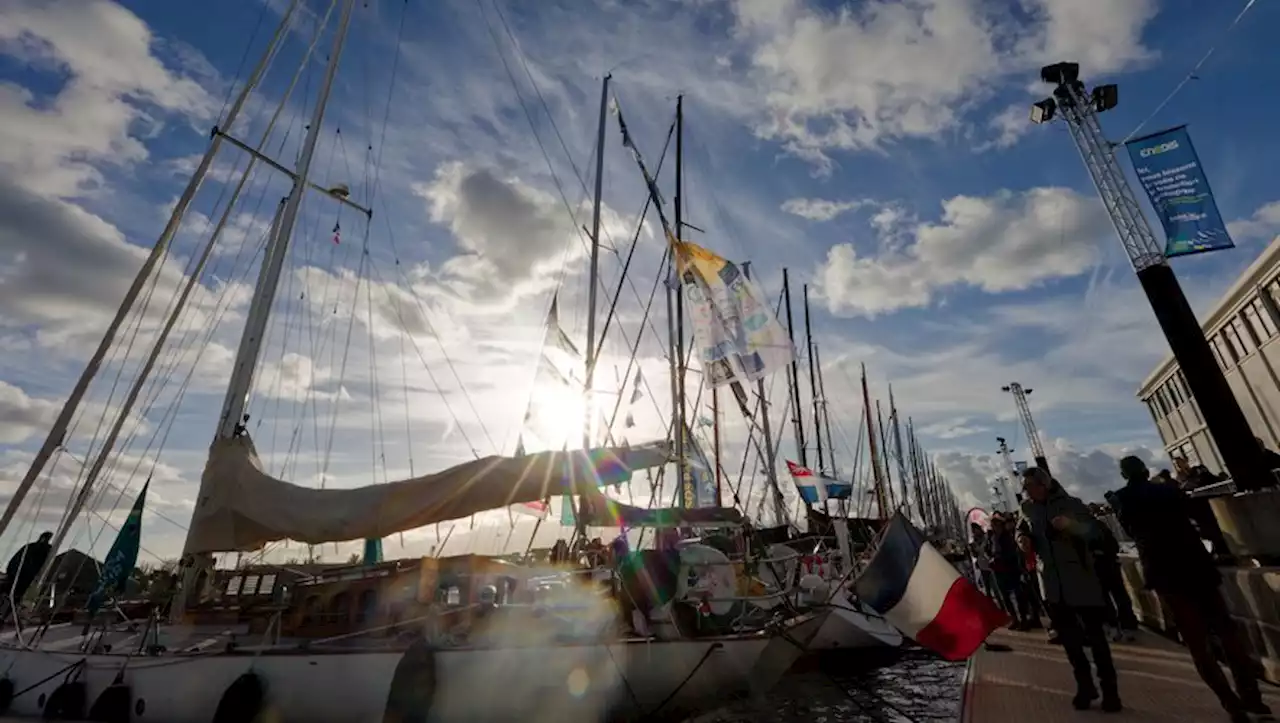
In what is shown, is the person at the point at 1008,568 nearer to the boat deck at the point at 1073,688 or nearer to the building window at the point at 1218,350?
the boat deck at the point at 1073,688

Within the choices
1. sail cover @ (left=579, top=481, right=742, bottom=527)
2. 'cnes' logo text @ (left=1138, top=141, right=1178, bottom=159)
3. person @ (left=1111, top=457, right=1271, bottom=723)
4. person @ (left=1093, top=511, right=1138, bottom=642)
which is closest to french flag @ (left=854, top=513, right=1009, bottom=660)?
person @ (left=1111, top=457, right=1271, bottom=723)

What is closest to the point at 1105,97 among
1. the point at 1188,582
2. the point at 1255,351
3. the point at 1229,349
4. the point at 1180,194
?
the point at 1180,194

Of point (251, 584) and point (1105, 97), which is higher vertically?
point (1105, 97)

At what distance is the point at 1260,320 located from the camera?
3222 centimetres

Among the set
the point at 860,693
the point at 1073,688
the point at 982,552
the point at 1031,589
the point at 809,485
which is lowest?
the point at 860,693

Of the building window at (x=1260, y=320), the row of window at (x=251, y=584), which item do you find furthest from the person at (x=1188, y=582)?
the building window at (x=1260, y=320)

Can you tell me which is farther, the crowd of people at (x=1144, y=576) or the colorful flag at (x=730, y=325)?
the colorful flag at (x=730, y=325)

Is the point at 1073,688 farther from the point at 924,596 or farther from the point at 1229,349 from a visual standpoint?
the point at 1229,349

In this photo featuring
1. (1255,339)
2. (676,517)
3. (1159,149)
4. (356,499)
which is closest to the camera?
(356,499)

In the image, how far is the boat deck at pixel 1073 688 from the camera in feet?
16.9

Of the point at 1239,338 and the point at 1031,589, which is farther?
the point at 1239,338

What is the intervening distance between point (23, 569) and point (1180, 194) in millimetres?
25995

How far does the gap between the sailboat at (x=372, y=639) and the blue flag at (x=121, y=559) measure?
101cm

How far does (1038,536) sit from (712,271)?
12.1 m
